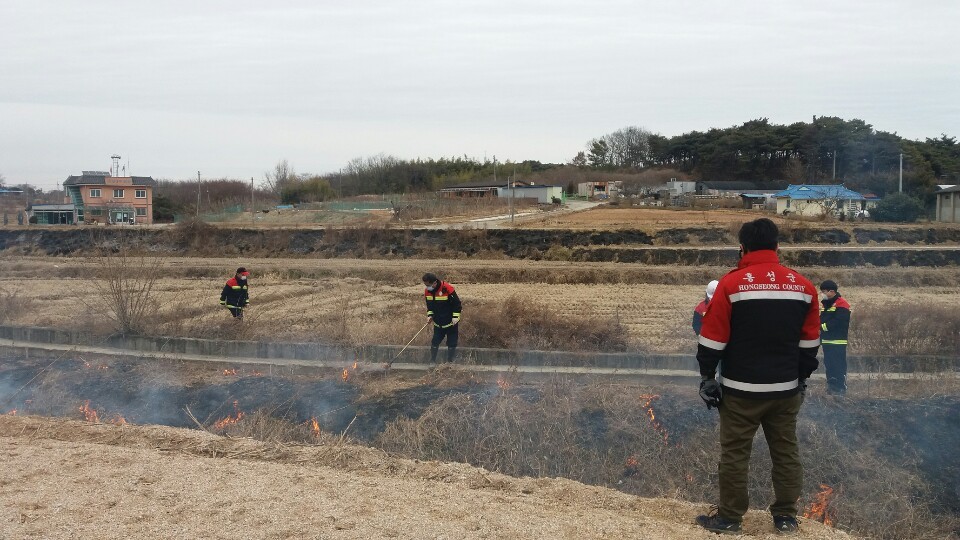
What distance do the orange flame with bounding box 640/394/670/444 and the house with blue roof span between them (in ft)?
83.1

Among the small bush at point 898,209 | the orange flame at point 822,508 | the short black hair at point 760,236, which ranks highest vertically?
the small bush at point 898,209

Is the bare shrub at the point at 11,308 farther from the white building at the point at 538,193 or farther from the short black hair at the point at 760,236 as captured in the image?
the white building at the point at 538,193

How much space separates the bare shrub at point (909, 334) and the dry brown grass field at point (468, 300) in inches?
0.9

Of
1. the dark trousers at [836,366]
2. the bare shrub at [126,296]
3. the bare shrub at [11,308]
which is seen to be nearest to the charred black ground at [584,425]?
the dark trousers at [836,366]

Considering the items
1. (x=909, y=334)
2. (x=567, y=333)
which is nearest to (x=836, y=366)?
(x=909, y=334)

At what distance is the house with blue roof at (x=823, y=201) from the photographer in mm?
33469

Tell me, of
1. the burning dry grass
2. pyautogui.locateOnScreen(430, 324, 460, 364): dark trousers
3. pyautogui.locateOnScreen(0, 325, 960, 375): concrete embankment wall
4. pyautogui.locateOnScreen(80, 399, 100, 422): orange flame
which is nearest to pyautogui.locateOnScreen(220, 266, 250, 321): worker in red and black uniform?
pyautogui.locateOnScreen(0, 325, 960, 375): concrete embankment wall

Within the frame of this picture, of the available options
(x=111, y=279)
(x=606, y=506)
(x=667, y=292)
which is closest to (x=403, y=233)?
(x=667, y=292)

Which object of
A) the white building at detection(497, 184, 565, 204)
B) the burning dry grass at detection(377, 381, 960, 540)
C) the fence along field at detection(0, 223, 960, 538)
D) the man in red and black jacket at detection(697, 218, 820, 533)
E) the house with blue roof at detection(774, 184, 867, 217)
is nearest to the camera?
the man in red and black jacket at detection(697, 218, 820, 533)

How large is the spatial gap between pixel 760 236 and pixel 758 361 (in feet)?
2.59

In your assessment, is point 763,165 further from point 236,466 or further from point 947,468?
point 236,466

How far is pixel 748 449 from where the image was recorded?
16.3 ft

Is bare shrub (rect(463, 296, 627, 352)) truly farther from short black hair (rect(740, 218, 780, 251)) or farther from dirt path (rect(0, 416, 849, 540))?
short black hair (rect(740, 218, 780, 251))

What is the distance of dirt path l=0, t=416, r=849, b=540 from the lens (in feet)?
15.9
